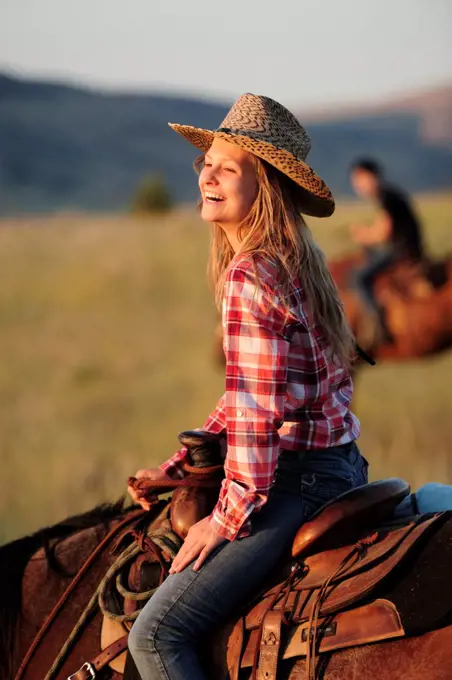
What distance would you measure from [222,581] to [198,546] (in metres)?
0.12

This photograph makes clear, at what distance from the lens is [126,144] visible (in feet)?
267

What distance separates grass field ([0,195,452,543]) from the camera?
45.5 feet

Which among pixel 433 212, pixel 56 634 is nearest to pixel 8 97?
pixel 433 212

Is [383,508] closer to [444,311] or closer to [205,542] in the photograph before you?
[205,542]

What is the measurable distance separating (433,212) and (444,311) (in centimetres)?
1752

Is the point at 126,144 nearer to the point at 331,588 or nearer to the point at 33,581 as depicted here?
the point at 33,581

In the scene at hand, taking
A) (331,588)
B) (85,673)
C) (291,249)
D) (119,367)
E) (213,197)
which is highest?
(213,197)

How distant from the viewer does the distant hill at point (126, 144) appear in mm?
69562

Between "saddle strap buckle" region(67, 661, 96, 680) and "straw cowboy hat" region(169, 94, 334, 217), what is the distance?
5.22 ft

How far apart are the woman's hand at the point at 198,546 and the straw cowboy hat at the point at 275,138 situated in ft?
3.52

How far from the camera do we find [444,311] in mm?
13625

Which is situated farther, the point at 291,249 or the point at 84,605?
the point at 84,605

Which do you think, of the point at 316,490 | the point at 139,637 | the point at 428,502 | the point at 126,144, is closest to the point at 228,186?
the point at 316,490

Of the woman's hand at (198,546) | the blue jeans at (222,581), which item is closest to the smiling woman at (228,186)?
the blue jeans at (222,581)
